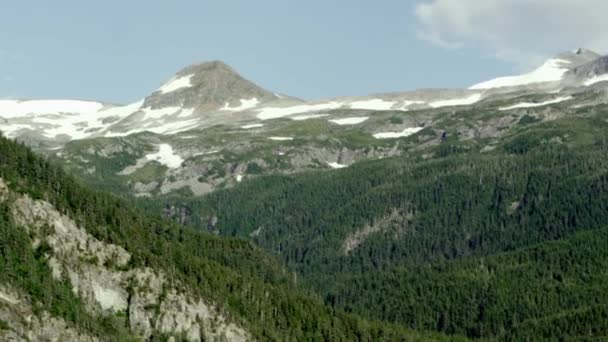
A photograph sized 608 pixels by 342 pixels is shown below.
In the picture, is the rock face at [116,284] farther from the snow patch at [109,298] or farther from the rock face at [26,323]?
the rock face at [26,323]

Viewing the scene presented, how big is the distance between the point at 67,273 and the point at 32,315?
17627 millimetres

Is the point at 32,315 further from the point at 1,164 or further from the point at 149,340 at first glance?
the point at 1,164

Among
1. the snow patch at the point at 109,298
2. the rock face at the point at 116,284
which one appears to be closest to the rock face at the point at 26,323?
the rock face at the point at 116,284

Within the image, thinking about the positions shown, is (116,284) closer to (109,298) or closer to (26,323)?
(109,298)

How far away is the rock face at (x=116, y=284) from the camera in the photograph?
573 ft

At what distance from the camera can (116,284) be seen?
182 m

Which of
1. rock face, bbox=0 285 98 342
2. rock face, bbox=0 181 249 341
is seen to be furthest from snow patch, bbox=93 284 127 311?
rock face, bbox=0 285 98 342

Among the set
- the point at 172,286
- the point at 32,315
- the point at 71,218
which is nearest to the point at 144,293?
the point at 172,286

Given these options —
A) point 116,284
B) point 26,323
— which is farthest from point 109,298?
point 26,323

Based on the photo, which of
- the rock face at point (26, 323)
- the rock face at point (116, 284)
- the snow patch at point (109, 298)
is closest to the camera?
the rock face at point (26, 323)

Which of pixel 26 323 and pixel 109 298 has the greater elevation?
pixel 26 323

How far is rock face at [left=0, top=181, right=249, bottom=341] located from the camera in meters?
175

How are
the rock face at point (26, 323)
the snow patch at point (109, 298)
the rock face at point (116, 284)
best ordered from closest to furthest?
the rock face at point (26, 323)
the rock face at point (116, 284)
the snow patch at point (109, 298)

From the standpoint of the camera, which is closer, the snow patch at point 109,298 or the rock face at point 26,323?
the rock face at point 26,323
